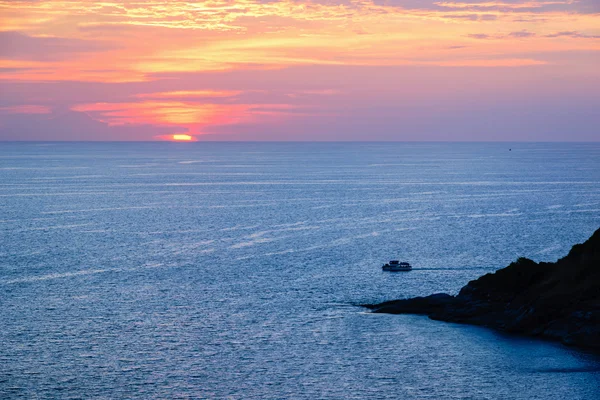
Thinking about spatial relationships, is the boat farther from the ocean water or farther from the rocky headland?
the rocky headland

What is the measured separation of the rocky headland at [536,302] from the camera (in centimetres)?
6801

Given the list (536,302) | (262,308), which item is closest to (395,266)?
(262,308)

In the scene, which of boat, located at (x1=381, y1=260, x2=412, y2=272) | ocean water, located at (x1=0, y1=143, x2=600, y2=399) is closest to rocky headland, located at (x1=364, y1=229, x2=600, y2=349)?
ocean water, located at (x1=0, y1=143, x2=600, y2=399)

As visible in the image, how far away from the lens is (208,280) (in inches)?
3775

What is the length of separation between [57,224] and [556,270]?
94.4 m

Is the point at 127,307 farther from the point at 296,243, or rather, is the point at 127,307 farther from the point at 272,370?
the point at 296,243

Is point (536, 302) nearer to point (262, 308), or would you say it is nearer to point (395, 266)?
point (262, 308)

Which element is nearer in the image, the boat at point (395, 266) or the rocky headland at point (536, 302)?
the rocky headland at point (536, 302)

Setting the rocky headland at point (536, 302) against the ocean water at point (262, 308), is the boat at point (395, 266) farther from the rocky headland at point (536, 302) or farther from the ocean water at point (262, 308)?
the rocky headland at point (536, 302)

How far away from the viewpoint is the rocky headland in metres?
68.0

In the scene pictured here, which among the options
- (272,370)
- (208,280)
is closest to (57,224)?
(208,280)

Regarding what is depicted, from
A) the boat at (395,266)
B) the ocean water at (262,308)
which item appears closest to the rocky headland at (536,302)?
the ocean water at (262,308)

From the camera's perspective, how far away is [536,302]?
2849 inches

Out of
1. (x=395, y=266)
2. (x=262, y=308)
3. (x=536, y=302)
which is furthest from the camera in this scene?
(x=395, y=266)
